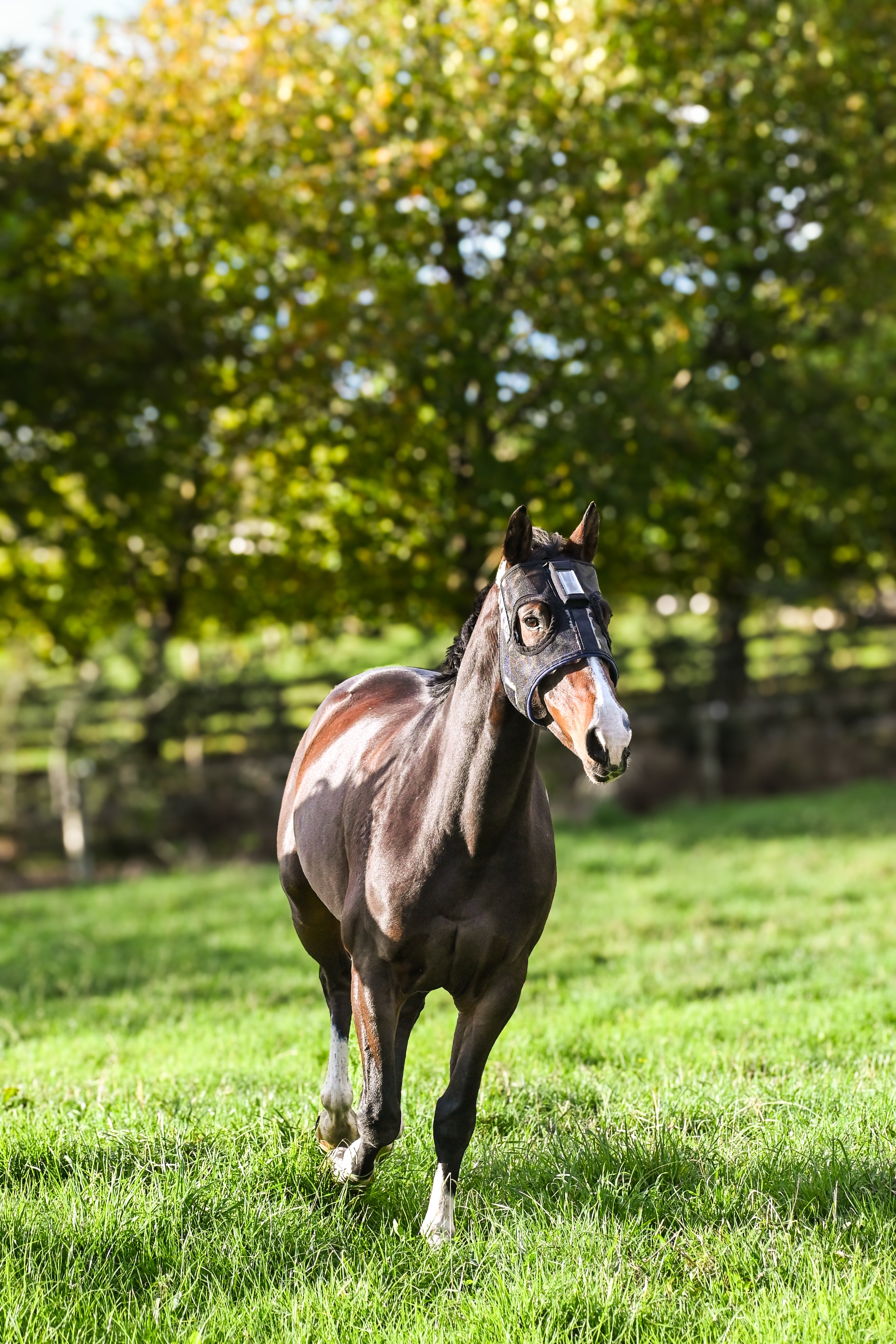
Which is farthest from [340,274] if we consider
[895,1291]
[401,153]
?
[895,1291]

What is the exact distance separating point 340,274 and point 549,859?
987 cm

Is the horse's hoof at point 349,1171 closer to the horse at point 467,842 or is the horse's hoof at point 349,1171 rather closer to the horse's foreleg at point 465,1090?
the horse at point 467,842

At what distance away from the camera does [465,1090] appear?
339 centimetres

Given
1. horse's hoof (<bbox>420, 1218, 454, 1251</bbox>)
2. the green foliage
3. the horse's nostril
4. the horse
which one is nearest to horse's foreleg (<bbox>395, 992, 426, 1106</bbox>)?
the horse

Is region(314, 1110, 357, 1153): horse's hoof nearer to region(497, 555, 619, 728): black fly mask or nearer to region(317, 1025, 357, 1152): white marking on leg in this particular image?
region(317, 1025, 357, 1152): white marking on leg

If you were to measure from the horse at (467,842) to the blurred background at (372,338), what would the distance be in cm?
826

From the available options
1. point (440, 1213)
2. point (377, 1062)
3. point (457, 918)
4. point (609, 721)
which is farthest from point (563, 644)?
point (440, 1213)

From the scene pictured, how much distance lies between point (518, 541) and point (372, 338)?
9.10m

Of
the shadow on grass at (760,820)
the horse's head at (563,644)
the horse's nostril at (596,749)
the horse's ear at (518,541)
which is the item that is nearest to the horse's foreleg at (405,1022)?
the horse's head at (563,644)

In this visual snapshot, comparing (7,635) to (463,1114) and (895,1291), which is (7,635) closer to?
(463,1114)

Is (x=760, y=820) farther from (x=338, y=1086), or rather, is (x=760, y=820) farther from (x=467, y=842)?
(x=467, y=842)

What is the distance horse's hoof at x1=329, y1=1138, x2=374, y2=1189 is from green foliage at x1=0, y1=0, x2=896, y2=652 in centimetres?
850

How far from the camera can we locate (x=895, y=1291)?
2961 millimetres

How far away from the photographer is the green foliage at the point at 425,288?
37.7 feet
